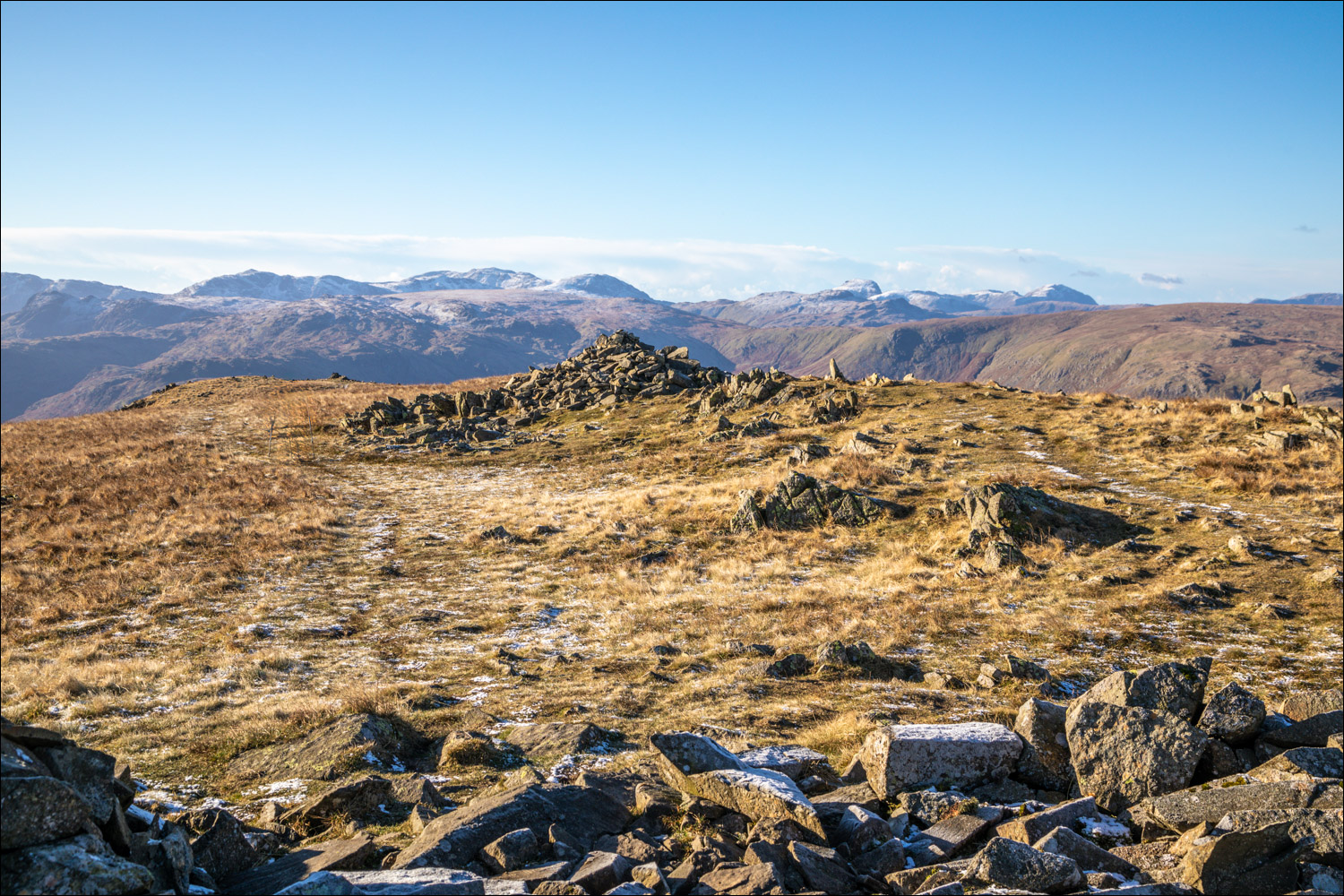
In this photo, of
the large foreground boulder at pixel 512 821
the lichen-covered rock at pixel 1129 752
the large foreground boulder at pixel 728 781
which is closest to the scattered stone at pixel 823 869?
the large foreground boulder at pixel 728 781

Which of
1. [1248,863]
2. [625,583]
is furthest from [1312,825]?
[625,583]

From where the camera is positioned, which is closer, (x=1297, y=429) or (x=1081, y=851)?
(x=1081, y=851)

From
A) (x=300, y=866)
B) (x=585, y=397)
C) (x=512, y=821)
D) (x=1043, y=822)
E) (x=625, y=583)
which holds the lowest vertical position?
(x=625, y=583)

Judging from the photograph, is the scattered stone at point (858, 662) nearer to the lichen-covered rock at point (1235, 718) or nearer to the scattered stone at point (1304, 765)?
the lichen-covered rock at point (1235, 718)

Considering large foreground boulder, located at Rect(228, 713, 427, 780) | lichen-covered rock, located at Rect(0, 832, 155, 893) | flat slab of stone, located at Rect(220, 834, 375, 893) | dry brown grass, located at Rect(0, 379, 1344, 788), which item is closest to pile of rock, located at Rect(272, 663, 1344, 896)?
flat slab of stone, located at Rect(220, 834, 375, 893)

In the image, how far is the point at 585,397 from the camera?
197 ft

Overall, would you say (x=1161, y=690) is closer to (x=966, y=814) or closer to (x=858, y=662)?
(x=966, y=814)

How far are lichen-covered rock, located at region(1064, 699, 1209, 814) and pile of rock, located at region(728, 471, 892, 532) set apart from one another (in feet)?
62.3

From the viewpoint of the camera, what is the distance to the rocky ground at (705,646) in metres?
7.73

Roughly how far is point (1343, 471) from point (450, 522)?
122 ft

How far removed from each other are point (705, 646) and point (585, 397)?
142 ft

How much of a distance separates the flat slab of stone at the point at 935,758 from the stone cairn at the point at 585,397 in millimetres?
37469

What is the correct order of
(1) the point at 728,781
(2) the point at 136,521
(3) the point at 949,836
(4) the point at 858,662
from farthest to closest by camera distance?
(2) the point at 136,521 < (4) the point at 858,662 < (1) the point at 728,781 < (3) the point at 949,836

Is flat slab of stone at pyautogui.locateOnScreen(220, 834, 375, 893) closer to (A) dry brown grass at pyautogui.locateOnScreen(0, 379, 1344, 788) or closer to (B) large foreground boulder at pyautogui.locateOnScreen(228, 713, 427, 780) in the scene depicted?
(B) large foreground boulder at pyautogui.locateOnScreen(228, 713, 427, 780)
